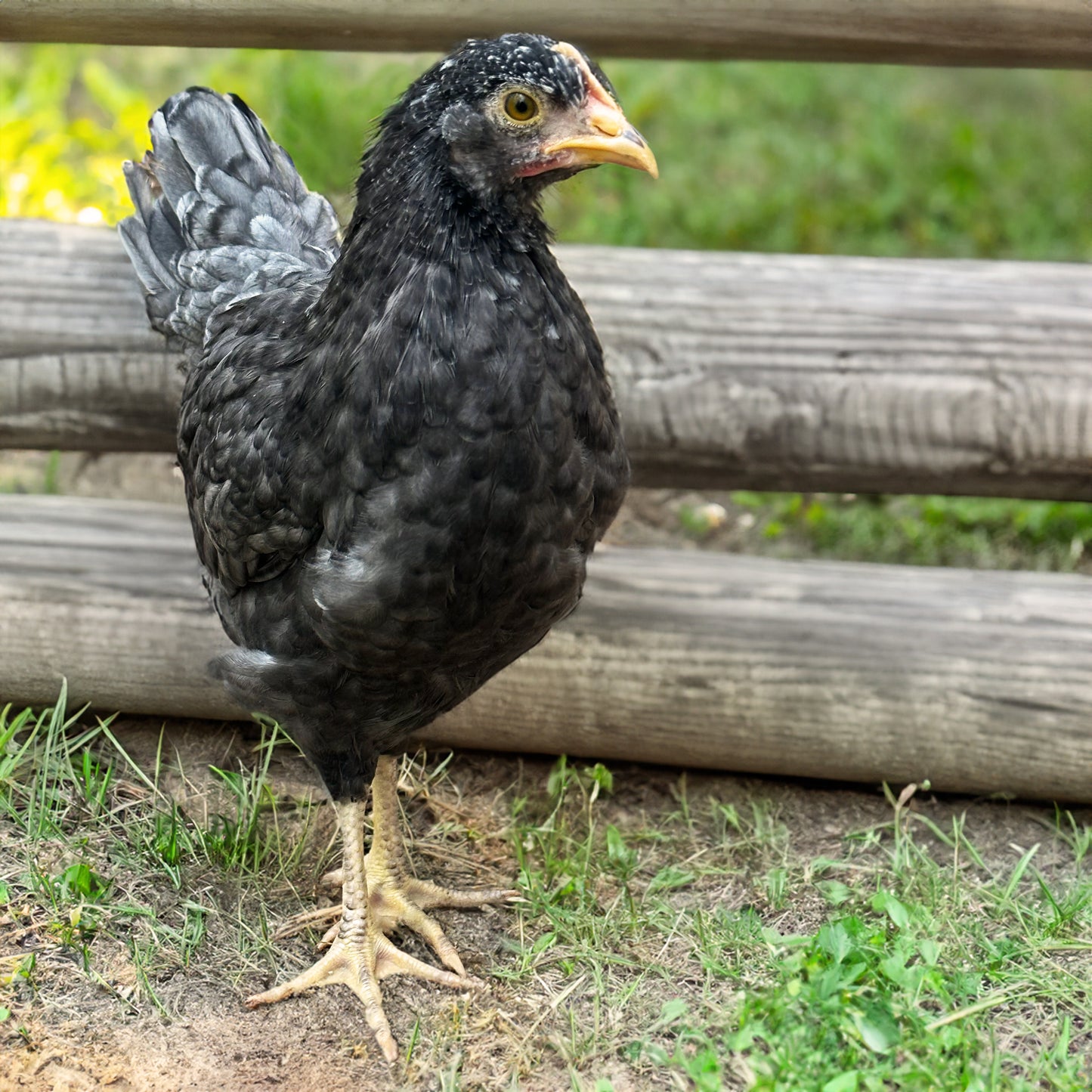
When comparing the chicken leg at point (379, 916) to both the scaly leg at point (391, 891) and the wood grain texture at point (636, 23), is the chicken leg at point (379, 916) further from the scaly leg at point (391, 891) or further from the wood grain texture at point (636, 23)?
A: the wood grain texture at point (636, 23)

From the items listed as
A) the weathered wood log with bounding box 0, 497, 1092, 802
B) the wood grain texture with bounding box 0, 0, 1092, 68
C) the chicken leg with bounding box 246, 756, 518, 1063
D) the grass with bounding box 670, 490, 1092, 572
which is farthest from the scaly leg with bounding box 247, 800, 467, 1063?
the grass with bounding box 670, 490, 1092, 572

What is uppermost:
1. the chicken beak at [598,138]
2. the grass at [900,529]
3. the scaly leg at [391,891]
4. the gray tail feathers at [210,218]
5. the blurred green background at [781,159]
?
the chicken beak at [598,138]

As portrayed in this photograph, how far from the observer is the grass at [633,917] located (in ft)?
7.72

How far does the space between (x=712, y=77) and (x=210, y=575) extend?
500 centimetres

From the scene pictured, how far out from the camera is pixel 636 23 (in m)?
2.87

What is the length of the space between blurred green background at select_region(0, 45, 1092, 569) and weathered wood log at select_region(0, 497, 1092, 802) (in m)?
1.08

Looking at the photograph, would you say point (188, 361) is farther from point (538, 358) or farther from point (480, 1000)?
point (480, 1000)

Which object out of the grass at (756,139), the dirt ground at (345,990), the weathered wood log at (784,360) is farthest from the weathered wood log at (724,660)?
the grass at (756,139)

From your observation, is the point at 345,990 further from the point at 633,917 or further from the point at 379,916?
the point at 633,917

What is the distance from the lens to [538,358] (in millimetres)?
2160

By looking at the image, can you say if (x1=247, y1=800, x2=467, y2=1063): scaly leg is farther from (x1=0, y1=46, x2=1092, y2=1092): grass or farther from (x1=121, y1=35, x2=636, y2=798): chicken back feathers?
(x1=121, y1=35, x2=636, y2=798): chicken back feathers

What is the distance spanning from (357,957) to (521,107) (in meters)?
1.78

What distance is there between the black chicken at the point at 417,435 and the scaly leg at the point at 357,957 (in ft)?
0.04

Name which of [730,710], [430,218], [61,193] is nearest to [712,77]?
[61,193]
